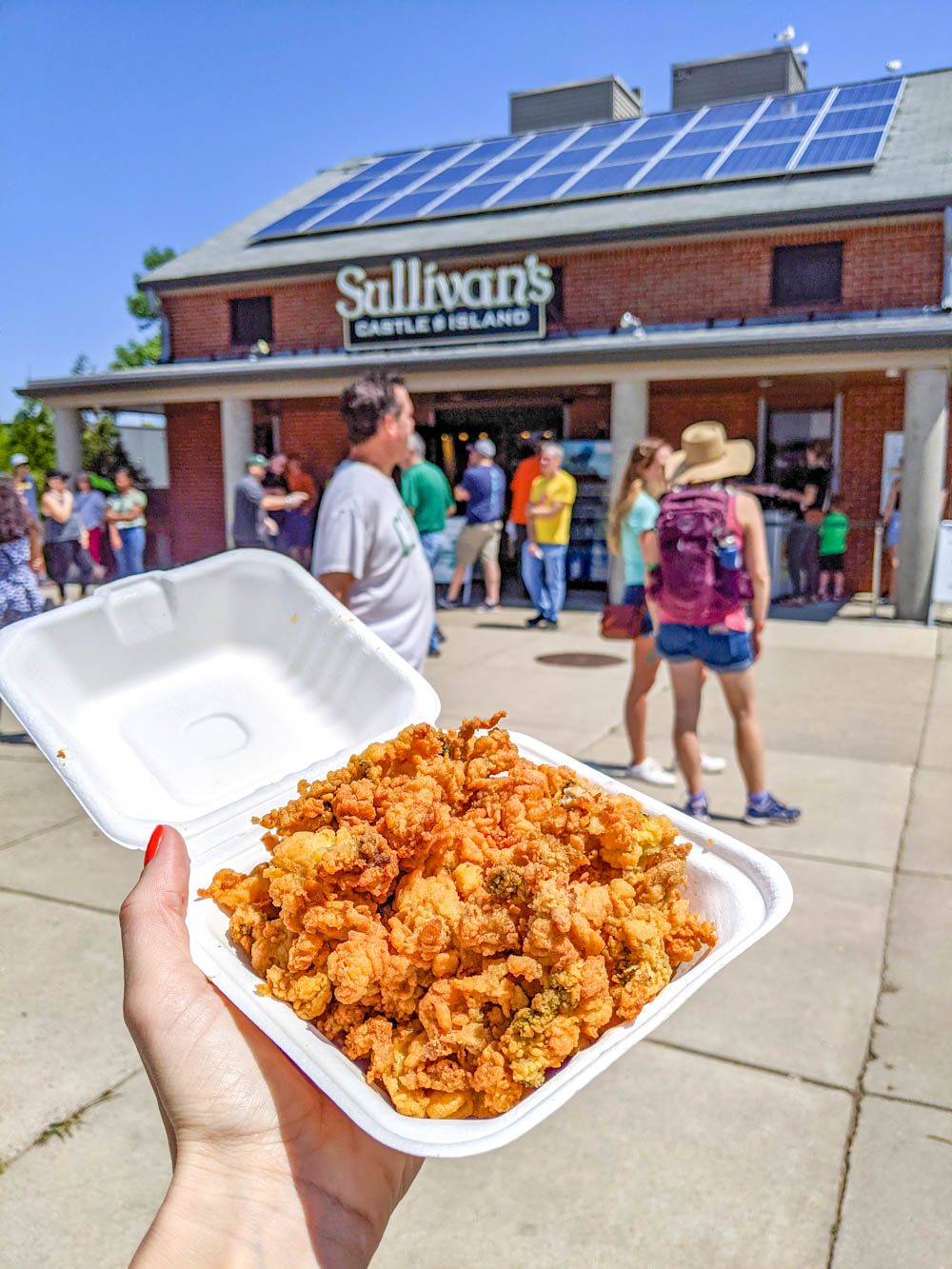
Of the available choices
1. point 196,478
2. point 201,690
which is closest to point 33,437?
point 196,478

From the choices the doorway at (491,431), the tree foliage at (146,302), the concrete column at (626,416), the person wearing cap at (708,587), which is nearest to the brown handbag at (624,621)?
the person wearing cap at (708,587)

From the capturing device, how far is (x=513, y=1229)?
2.33 metres

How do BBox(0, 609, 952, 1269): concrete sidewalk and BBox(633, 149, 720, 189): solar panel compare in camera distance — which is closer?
BBox(0, 609, 952, 1269): concrete sidewalk

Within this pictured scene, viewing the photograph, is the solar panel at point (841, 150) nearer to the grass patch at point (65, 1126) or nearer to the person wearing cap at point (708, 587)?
the person wearing cap at point (708, 587)

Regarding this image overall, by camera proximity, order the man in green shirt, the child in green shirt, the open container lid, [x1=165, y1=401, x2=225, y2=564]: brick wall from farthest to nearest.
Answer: [x1=165, y1=401, x2=225, y2=564]: brick wall, the child in green shirt, the man in green shirt, the open container lid

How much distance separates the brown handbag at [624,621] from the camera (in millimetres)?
5352

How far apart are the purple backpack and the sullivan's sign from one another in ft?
35.3

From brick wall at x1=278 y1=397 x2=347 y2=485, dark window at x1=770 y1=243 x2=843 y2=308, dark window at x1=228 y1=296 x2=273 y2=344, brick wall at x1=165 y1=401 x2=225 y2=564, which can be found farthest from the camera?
brick wall at x1=165 y1=401 x2=225 y2=564

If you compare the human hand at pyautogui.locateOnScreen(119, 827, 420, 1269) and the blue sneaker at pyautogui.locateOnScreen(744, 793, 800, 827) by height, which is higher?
the human hand at pyautogui.locateOnScreen(119, 827, 420, 1269)

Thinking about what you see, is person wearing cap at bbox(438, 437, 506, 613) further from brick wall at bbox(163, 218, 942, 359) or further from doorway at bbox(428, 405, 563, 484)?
brick wall at bbox(163, 218, 942, 359)

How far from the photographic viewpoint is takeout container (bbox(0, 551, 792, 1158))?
1.39 m

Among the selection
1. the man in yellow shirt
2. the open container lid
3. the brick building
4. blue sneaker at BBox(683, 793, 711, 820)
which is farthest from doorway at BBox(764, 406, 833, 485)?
the open container lid

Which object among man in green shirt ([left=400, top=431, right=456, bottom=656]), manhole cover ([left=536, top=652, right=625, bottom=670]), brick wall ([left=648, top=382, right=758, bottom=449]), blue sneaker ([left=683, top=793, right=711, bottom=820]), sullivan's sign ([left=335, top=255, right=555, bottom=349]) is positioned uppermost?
sullivan's sign ([left=335, top=255, right=555, bottom=349])

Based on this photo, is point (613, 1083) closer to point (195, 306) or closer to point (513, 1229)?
point (513, 1229)
